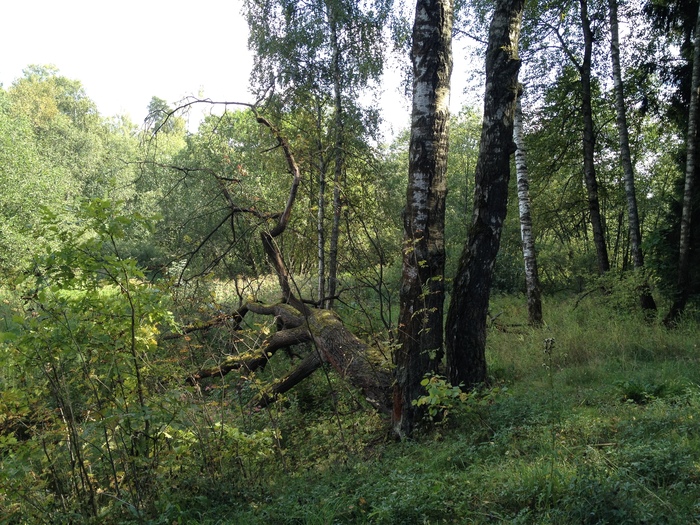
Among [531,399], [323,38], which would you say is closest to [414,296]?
[531,399]

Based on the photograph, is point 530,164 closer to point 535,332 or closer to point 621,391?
point 535,332

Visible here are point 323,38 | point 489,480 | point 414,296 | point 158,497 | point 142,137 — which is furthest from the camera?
point 323,38

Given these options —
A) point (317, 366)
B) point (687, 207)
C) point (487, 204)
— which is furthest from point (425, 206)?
point (687, 207)

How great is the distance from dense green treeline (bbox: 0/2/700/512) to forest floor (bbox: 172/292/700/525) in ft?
0.07

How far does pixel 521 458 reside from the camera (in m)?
3.77

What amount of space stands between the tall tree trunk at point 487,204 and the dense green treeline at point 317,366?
20.8 inches

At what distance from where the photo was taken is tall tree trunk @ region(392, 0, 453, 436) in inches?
198

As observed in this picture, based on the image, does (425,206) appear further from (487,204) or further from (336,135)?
(336,135)

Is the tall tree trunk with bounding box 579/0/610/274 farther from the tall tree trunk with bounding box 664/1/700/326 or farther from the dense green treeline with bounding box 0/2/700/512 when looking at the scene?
the tall tree trunk with bounding box 664/1/700/326

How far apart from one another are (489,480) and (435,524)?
2.15ft

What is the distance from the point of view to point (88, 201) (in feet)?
11.6

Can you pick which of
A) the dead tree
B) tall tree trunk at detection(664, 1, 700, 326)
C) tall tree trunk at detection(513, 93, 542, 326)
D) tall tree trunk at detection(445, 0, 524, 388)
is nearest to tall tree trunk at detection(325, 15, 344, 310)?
the dead tree

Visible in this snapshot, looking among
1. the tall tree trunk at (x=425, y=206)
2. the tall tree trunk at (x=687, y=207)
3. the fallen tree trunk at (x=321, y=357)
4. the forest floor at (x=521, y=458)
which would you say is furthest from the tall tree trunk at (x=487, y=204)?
the tall tree trunk at (x=687, y=207)

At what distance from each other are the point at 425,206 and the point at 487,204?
0.82 meters
